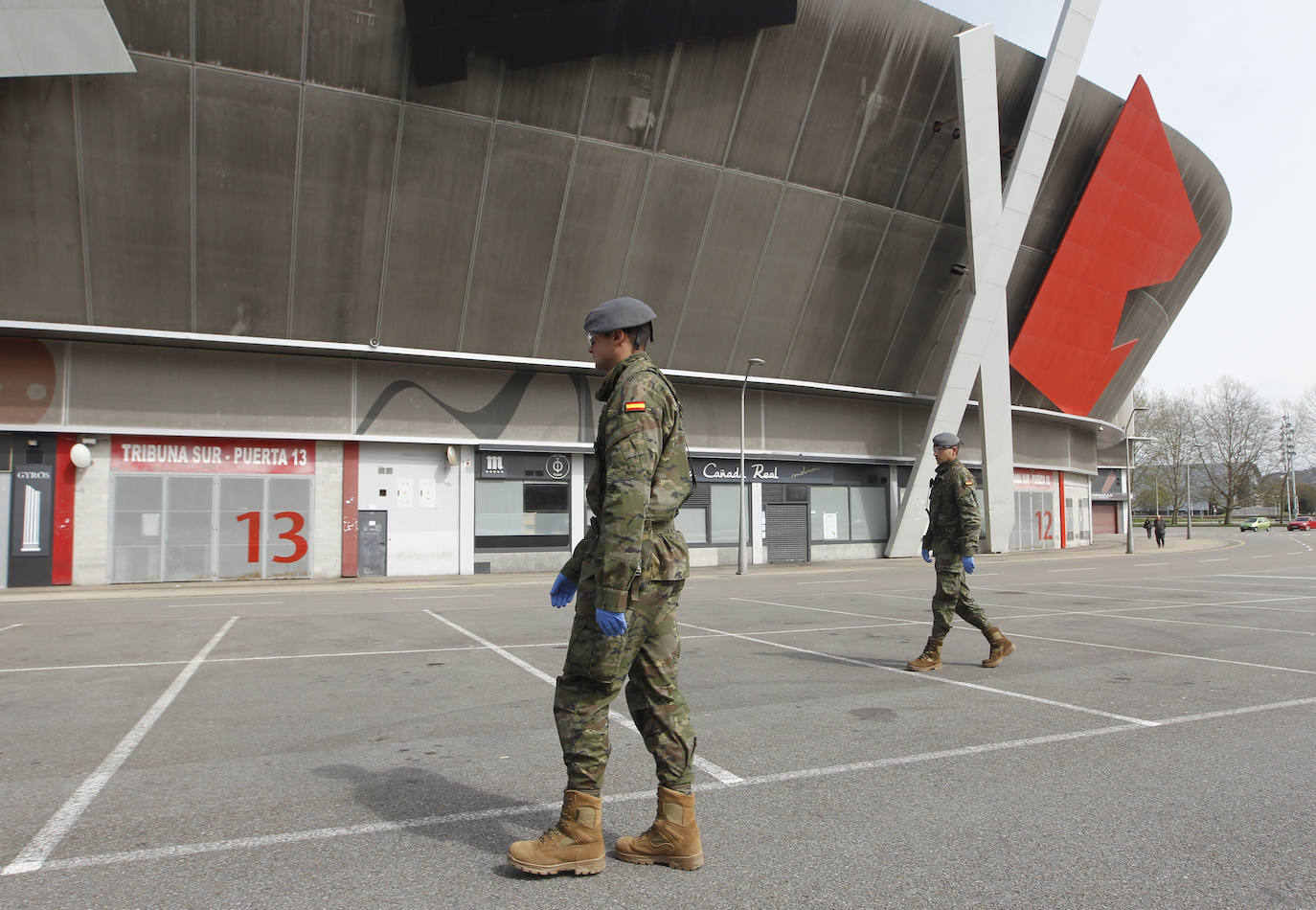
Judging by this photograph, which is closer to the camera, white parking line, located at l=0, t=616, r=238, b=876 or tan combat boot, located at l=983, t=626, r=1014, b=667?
white parking line, located at l=0, t=616, r=238, b=876

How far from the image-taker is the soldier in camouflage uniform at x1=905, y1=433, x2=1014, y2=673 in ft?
25.5

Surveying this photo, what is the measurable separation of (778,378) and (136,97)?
19.4 metres

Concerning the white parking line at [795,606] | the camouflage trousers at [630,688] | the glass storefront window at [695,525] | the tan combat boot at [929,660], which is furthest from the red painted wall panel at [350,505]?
the camouflage trousers at [630,688]

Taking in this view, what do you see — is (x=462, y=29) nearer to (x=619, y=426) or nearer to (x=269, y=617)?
(x=269, y=617)

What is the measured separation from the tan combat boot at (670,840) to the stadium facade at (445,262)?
20.5m

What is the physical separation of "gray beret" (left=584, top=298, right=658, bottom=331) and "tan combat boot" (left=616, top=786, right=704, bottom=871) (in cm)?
197

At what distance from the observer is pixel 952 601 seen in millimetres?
7840

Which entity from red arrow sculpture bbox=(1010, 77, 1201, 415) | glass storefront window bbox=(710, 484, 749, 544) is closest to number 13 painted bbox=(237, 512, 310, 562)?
glass storefront window bbox=(710, 484, 749, 544)

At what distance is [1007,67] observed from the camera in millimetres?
26719

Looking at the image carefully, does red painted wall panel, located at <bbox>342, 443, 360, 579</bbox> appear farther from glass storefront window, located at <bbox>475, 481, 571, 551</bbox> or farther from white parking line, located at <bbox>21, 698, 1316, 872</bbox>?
white parking line, located at <bbox>21, 698, 1316, 872</bbox>

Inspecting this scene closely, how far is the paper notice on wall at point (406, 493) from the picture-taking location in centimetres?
2452

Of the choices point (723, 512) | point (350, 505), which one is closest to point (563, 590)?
point (350, 505)

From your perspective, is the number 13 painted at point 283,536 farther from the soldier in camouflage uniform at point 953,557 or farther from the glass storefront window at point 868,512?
the soldier in camouflage uniform at point 953,557

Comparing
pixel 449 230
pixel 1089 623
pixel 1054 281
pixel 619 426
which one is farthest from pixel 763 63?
pixel 619 426
